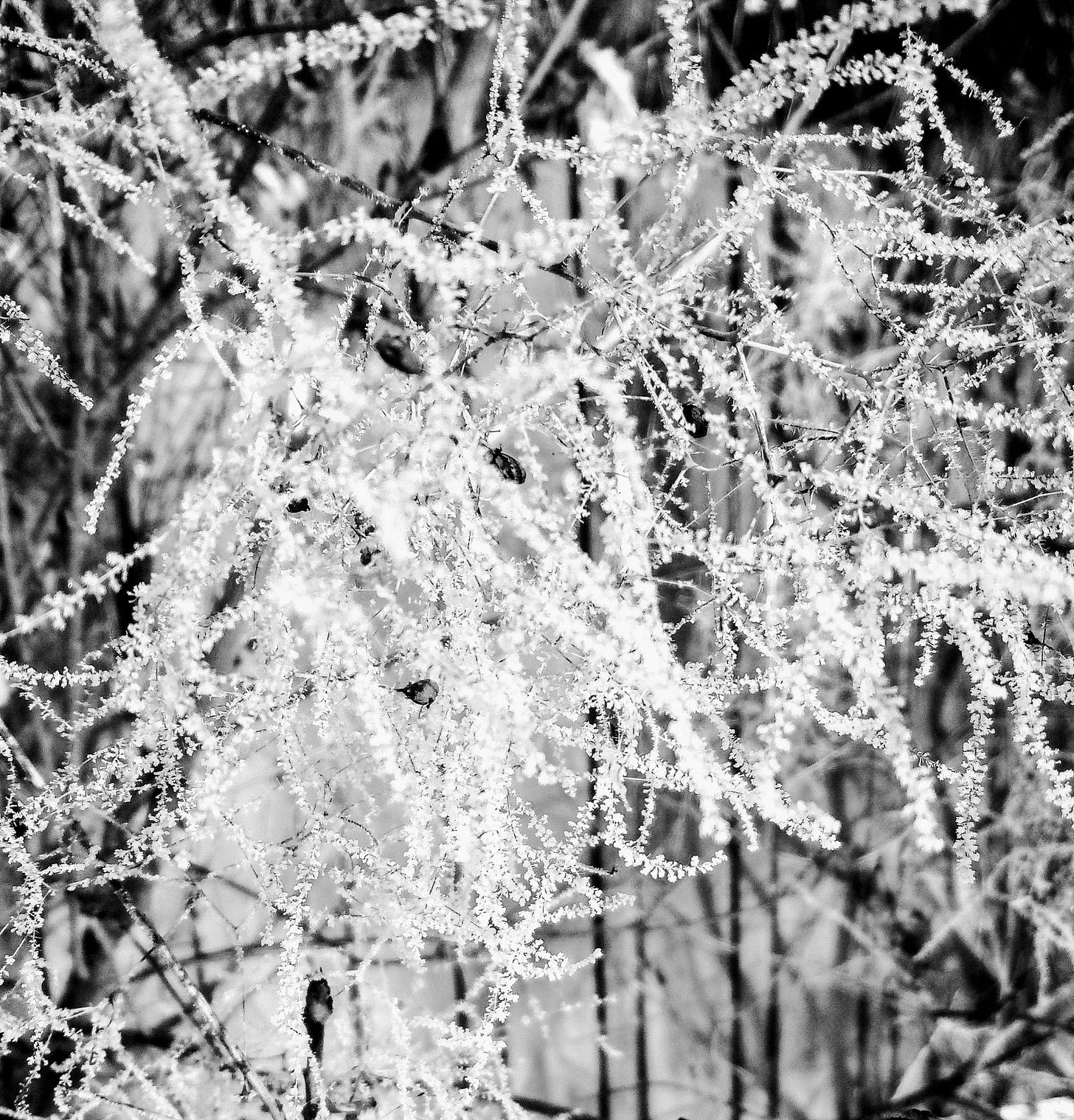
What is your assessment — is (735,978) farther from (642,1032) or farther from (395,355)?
(395,355)

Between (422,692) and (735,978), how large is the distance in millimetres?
866

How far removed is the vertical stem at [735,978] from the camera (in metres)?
1.28

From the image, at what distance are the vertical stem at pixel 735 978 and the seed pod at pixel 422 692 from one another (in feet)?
2.29

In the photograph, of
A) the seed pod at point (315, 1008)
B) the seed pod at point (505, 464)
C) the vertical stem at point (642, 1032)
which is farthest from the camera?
the vertical stem at point (642, 1032)

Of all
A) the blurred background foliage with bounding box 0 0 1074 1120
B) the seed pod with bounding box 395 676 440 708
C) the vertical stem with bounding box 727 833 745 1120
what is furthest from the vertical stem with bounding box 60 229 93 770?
the vertical stem with bounding box 727 833 745 1120

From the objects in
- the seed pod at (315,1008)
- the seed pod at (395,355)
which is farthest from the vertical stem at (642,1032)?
the seed pod at (395,355)

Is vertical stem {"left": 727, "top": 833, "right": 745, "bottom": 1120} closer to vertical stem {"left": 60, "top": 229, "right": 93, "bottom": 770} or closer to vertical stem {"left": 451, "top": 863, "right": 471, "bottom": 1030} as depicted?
vertical stem {"left": 451, "top": 863, "right": 471, "bottom": 1030}

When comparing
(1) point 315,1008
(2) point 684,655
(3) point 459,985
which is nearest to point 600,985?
(3) point 459,985

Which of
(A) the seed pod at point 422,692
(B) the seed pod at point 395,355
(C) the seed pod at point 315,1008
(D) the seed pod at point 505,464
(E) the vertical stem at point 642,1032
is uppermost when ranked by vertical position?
(B) the seed pod at point 395,355

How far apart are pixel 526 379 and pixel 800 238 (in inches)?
27.6

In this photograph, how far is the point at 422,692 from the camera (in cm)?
89

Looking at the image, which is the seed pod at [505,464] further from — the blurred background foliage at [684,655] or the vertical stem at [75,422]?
the vertical stem at [75,422]

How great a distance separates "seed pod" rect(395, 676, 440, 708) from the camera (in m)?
0.88

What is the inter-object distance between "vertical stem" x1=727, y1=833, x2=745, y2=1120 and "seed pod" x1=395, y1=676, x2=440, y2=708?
70 centimetres
